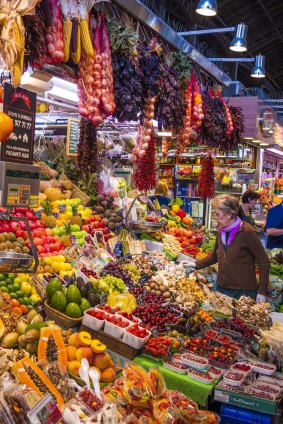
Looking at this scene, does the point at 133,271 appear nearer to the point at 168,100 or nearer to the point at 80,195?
the point at 80,195

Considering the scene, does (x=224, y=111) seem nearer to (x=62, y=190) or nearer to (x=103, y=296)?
(x=62, y=190)

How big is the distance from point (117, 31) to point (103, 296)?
258 centimetres

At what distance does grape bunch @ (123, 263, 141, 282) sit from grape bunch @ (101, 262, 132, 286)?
115 millimetres

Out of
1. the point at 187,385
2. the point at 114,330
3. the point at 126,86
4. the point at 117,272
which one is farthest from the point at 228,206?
the point at 187,385

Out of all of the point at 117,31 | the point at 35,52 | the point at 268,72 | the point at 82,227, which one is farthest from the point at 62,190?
the point at 268,72

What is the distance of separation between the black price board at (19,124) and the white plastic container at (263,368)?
6.90 feet

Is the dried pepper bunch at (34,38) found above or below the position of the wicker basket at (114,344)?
above

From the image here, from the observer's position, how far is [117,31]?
15.4ft

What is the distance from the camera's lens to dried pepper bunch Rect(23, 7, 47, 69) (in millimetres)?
3396

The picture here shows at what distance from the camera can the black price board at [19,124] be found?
303 cm

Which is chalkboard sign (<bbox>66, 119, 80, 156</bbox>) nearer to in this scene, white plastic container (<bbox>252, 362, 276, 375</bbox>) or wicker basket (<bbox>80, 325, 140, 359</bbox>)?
wicker basket (<bbox>80, 325, 140, 359</bbox>)

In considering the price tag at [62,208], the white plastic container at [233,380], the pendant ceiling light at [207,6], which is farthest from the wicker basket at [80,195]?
the pendant ceiling light at [207,6]

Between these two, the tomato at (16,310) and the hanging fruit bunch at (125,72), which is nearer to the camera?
the tomato at (16,310)

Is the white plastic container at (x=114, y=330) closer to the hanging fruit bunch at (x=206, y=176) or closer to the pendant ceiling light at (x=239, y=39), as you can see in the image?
the hanging fruit bunch at (x=206, y=176)
